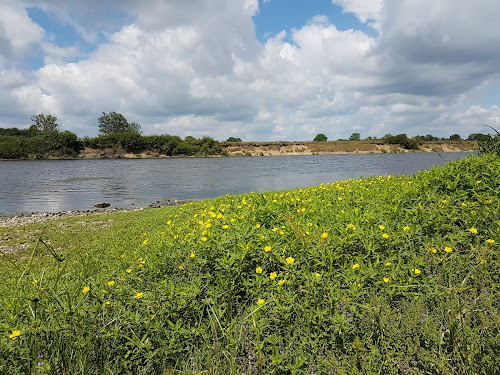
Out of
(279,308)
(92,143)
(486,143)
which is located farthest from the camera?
(92,143)

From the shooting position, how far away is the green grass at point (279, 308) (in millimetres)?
2543

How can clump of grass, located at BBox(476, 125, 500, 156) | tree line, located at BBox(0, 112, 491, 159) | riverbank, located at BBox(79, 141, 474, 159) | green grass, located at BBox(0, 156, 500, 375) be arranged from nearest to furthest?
green grass, located at BBox(0, 156, 500, 375), clump of grass, located at BBox(476, 125, 500, 156), tree line, located at BBox(0, 112, 491, 159), riverbank, located at BBox(79, 141, 474, 159)

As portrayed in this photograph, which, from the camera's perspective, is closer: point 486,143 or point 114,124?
point 486,143

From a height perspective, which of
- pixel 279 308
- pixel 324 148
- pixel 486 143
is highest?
pixel 324 148

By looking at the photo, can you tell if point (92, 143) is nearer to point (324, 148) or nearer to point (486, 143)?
point (324, 148)

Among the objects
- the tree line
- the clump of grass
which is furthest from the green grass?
the tree line

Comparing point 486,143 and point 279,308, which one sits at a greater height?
point 486,143

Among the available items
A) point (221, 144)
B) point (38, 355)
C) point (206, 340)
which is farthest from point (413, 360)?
point (221, 144)

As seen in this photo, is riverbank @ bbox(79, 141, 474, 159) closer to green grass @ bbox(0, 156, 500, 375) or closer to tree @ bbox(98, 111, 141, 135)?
tree @ bbox(98, 111, 141, 135)

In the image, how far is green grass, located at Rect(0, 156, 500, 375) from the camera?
2.54m

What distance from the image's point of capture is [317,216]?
4953 mm

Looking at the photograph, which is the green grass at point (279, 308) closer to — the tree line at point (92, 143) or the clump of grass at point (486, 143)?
the clump of grass at point (486, 143)

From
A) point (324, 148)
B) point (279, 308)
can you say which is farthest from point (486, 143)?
point (324, 148)

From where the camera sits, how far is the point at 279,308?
2832 millimetres
